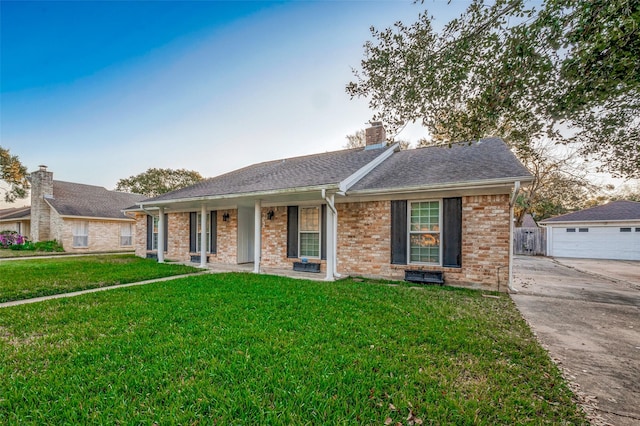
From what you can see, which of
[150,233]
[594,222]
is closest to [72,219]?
[150,233]

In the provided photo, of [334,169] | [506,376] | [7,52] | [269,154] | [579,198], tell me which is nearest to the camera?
[506,376]

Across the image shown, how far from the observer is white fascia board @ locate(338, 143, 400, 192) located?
7.84m

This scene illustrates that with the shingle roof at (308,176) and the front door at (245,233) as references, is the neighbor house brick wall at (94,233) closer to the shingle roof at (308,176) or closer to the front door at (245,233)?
the shingle roof at (308,176)

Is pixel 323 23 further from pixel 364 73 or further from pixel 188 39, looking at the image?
pixel 188 39

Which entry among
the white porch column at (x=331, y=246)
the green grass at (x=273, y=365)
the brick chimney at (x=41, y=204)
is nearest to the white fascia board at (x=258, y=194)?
the white porch column at (x=331, y=246)

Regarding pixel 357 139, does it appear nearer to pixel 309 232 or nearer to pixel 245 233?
pixel 245 233

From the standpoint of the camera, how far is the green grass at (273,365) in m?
2.23

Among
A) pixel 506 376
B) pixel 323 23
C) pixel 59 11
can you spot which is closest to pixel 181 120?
pixel 59 11

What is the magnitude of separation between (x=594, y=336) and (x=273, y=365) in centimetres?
474

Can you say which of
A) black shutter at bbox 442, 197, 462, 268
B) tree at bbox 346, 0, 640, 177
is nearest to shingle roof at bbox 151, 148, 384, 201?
black shutter at bbox 442, 197, 462, 268

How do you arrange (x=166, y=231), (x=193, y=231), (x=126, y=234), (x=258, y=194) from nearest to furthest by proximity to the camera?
(x=258, y=194)
(x=193, y=231)
(x=166, y=231)
(x=126, y=234)

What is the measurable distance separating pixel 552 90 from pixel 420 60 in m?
2.00

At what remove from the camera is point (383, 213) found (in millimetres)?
8188

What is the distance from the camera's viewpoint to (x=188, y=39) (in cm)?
992
